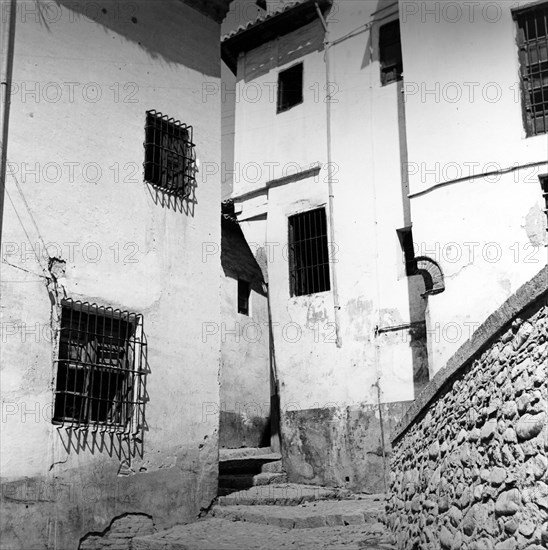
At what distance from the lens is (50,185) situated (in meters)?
8.99

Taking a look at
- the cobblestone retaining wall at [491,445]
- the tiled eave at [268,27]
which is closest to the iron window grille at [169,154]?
the cobblestone retaining wall at [491,445]

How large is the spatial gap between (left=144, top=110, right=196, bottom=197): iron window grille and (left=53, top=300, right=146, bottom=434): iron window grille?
205cm

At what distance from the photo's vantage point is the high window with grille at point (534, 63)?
11.4m

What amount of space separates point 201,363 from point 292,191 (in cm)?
507

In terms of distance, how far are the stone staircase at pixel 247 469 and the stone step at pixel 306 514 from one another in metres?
0.99

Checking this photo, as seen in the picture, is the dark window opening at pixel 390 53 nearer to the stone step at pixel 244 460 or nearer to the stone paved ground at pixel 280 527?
the stone step at pixel 244 460

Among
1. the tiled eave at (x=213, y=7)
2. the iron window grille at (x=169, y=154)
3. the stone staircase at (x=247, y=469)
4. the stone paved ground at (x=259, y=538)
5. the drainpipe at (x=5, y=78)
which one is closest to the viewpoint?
the stone paved ground at (x=259, y=538)

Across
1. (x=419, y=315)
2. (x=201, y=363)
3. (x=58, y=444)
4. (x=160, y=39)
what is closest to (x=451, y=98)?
(x=419, y=315)

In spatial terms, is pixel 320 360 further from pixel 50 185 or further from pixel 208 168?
pixel 50 185

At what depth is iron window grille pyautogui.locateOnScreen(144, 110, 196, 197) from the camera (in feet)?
34.1

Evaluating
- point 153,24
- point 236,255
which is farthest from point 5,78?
point 236,255

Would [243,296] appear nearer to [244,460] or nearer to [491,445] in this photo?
[244,460]

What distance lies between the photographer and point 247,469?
12.4m

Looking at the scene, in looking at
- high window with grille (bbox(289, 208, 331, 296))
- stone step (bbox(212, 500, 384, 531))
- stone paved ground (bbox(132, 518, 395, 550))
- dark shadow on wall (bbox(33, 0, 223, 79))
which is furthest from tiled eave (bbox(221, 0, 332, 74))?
stone paved ground (bbox(132, 518, 395, 550))
